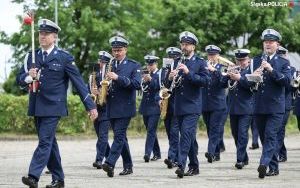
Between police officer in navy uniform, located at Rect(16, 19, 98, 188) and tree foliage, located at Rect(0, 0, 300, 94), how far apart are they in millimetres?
22257

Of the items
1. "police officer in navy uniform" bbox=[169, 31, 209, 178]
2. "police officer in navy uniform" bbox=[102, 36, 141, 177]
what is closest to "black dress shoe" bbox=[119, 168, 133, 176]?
"police officer in navy uniform" bbox=[102, 36, 141, 177]

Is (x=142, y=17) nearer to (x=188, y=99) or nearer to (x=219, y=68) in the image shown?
(x=219, y=68)

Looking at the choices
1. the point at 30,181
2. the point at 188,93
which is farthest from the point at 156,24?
the point at 30,181

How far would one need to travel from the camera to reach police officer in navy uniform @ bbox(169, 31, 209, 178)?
1273 cm

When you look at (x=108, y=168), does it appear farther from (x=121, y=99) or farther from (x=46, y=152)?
(x=46, y=152)

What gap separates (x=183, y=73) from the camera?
12.8 meters

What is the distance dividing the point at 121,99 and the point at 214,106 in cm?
358

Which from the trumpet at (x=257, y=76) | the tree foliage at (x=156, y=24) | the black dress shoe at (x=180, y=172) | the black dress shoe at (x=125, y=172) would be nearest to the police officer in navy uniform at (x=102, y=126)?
the black dress shoe at (x=125, y=172)

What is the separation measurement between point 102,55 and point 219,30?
19775 millimetres

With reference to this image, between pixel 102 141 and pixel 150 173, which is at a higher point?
pixel 102 141

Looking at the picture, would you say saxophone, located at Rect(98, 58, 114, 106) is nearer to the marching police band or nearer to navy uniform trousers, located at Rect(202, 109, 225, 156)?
the marching police band

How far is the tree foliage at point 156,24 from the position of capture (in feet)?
112

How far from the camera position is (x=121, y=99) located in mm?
13266

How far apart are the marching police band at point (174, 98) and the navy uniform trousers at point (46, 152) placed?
0.01m
